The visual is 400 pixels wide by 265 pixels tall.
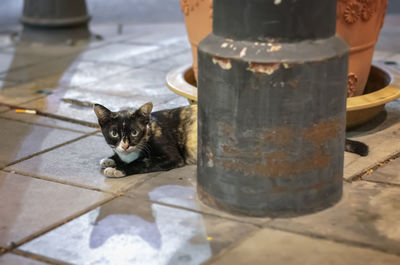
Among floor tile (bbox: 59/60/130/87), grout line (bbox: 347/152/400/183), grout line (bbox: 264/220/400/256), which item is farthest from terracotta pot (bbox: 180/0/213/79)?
grout line (bbox: 264/220/400/256)

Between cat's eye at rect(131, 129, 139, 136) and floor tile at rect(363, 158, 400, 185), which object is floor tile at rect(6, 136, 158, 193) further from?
floor tile at rect(363, 158, 400, 185)

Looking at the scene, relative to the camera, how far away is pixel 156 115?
491cm

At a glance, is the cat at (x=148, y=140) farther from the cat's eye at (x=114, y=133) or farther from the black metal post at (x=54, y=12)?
the black metal post at (x=54, y=12)

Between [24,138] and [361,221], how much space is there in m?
2.91

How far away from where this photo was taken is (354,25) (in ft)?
16.9

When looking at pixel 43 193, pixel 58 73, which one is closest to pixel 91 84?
pixel 58 73

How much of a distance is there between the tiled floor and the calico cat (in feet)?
0.29

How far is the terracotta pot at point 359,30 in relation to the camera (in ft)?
16.7

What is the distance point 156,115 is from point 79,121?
4.07ft

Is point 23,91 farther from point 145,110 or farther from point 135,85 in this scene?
point 145,110

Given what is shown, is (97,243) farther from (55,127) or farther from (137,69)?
(137,69)

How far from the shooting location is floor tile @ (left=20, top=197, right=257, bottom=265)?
3557 mm

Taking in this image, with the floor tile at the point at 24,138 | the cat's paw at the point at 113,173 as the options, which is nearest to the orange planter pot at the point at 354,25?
the floor tile at the point at 24,138

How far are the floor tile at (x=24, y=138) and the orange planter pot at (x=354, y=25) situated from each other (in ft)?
4.47
